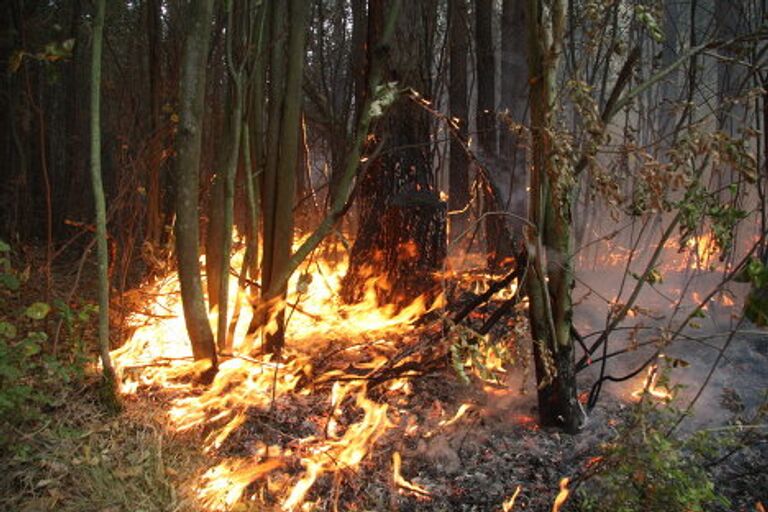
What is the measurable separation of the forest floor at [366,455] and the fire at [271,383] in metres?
0.04

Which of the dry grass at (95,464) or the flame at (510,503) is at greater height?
the dry grass at (95,464)

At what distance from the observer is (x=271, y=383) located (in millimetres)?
3836

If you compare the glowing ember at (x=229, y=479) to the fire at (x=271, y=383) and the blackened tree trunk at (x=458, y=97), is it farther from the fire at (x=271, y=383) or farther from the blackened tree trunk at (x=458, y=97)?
the blackened tree trunk at (x=458, y=97)

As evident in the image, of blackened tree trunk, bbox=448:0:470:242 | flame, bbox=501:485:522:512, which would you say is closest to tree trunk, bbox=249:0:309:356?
flame, bbox=501:485:522:512

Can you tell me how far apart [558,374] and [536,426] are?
0.39 meters

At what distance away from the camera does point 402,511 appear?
2863mm

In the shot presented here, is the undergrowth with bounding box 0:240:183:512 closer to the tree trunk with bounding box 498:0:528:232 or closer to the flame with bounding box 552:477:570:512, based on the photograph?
the flame with bounding box 552:477:570:512

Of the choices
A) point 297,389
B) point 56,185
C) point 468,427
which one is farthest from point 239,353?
point 56,185

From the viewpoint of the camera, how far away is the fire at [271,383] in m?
3.06

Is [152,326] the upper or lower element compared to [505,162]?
lower

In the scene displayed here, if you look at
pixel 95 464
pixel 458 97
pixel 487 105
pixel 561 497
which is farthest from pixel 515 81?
pixel 95 464

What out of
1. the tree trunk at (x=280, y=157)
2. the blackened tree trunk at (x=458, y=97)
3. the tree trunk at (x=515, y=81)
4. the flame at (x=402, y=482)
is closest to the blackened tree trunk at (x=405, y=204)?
the tree trunk at (x=280, y=157)

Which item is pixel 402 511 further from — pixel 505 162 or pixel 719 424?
pixel 505 162

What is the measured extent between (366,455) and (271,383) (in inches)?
35.8
